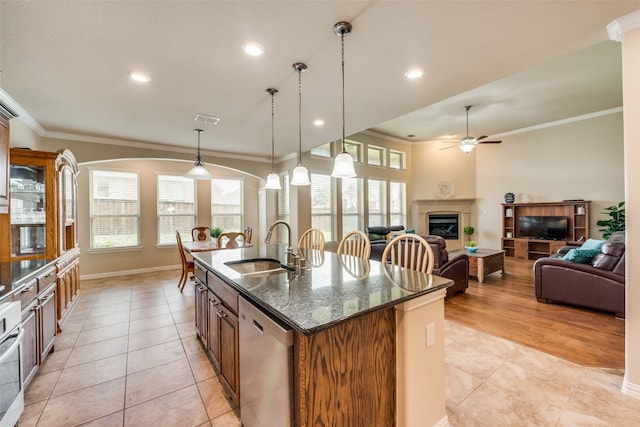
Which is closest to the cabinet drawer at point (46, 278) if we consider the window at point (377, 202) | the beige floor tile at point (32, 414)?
the beige floor tile at point (32, 414)

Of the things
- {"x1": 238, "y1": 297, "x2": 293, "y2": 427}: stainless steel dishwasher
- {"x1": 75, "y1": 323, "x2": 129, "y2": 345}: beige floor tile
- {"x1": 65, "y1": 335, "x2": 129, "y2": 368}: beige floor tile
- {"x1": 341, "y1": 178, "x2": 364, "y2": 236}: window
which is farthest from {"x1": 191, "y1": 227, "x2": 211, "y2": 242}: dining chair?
{"x1": 238, "y1": 297, "x2": 293, "y2": 427}: stainless steel dishwasher

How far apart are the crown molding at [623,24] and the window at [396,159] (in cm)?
649

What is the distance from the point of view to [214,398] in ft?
6.58

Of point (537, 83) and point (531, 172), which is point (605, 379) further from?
point (531, 172)

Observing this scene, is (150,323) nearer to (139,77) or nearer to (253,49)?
(139,77)

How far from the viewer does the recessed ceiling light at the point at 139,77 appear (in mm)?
2684

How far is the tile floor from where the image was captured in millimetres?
1794

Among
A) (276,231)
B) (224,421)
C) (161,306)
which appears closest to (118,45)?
(224,421)

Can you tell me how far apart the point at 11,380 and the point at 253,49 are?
2.84m

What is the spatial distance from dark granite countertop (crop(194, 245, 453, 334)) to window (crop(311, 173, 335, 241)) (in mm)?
4526

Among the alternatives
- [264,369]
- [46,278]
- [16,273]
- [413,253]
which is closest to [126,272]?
[46,278]

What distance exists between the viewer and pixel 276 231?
23.1ft

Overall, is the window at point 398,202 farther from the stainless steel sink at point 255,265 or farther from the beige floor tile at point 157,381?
the beige floor tile at point 157,381

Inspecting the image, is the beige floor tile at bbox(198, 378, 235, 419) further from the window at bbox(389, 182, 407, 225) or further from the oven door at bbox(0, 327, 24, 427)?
the window at bbox(389, 182, 407, 225)
